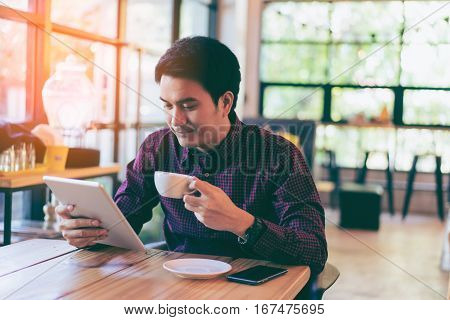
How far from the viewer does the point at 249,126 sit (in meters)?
1.74

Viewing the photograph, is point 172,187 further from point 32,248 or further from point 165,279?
point 32,248

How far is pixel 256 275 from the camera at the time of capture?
127 cm

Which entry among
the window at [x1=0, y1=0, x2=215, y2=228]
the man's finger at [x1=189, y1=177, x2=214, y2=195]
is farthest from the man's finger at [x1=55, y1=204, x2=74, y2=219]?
the window at [x1=0, y1=0, x2=215, y2=228]

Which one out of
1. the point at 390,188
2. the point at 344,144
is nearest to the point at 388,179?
the point at 390,188

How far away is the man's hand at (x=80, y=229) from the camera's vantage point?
57.2 inches

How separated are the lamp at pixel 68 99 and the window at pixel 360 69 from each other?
11.8 feet

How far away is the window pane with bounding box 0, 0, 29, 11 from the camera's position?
280cm

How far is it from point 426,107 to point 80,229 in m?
5.71

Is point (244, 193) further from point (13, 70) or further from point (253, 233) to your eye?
point (13, 70)

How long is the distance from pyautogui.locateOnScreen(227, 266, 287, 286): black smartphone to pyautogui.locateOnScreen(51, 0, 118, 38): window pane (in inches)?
93.9

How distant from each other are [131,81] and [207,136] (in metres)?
2.72

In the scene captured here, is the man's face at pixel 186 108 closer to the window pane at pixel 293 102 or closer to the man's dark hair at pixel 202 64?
the man's dark hair at pixel 202 64

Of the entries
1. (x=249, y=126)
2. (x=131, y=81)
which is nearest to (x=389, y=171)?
(x=131, y=81)

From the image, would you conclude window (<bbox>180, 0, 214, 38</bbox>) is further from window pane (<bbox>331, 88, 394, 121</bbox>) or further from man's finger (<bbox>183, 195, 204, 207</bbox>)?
man's finger (<bbox>183, 195, 204, 207</bbox>)
